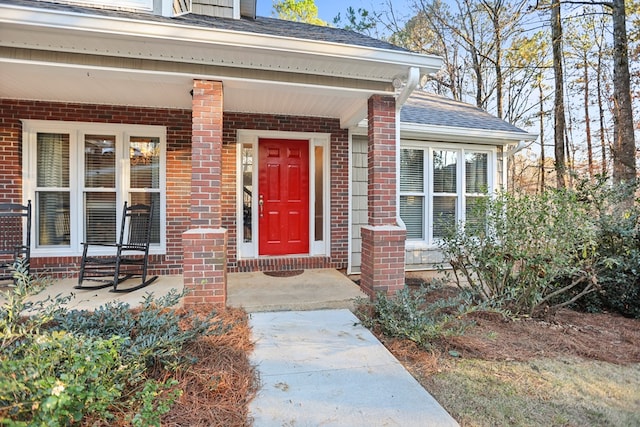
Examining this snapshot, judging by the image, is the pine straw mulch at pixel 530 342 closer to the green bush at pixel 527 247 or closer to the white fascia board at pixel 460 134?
the green bush at pixel 527 247

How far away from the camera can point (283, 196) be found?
534 cm

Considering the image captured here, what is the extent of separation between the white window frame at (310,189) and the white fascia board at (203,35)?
1.82m

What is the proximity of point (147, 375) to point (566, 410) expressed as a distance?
8.95ft

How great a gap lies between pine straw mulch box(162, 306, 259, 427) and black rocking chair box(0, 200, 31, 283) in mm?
3080

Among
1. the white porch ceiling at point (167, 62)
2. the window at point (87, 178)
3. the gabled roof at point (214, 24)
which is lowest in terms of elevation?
the window at point (87, 178)

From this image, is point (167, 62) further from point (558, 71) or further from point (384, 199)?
point (558, 71)

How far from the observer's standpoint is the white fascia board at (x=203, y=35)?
2.80 meters

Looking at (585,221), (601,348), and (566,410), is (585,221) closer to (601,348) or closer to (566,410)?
(601,348)

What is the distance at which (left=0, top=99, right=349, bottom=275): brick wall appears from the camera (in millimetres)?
4410

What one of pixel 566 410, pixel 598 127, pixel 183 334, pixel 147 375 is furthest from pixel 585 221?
pixel 598 127

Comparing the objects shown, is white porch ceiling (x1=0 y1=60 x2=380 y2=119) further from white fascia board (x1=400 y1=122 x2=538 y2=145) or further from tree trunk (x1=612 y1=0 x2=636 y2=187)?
tree trunk (x1=612 y1=0 x2=636 y2=187)

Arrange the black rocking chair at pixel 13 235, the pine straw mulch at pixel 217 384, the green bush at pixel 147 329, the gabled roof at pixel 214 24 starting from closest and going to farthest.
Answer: the pine straw mulch at pixel 217 384 → the green bush at pixel 147 329 → the gabled roof at pixel 214 24 → the black rocking chair at pixel 13 235

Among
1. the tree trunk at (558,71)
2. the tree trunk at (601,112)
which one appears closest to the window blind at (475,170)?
the tree trunk at (558,71)

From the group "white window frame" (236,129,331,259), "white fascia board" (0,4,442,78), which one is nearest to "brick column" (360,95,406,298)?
"white fascia board" (0,4,442,78)
